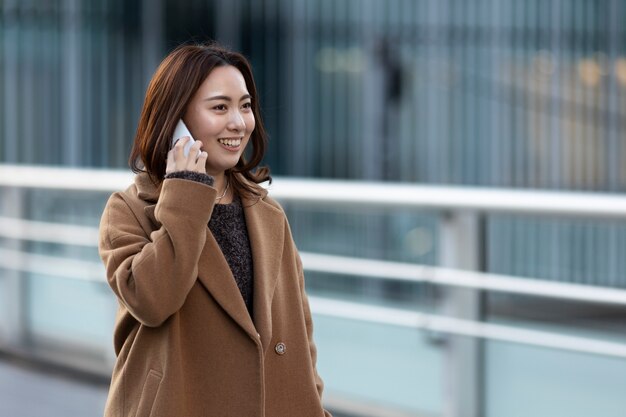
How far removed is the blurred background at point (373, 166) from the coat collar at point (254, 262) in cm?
204

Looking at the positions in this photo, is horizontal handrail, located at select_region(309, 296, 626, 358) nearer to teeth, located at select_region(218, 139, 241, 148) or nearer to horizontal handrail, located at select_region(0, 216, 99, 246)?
horizontal handrail, located at select_region(0, 216, 99, 246)

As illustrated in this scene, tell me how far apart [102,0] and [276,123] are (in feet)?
8.39

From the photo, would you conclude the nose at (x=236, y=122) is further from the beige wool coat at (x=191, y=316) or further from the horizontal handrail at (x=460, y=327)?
the horizontal handrail at (x=460, y=327)

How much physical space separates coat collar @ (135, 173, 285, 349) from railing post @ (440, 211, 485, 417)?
7.32 feet

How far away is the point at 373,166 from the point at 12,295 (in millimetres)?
6444

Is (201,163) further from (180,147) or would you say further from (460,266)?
(460,266)

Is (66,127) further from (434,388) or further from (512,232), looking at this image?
(434,388)

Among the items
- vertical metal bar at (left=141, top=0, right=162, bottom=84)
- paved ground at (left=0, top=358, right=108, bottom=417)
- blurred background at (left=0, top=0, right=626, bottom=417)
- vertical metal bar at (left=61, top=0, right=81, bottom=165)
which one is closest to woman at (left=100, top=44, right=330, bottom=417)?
blurred background at (left=0, top=0, right=626, bottom=417)

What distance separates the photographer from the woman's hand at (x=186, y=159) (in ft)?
8.01

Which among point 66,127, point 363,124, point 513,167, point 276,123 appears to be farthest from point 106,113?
point 513,167

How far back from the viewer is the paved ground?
586 cm

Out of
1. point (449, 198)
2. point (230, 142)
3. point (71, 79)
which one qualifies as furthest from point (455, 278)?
point (71, 79)

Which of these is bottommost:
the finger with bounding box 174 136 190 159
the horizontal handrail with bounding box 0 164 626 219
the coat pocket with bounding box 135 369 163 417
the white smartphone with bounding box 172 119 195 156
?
the coat pocket with bounding box 135 369 163 417

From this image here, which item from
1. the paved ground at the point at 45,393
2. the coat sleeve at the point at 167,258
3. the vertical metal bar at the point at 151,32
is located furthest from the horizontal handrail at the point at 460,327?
the vertical metal bar at the point at 151,32
